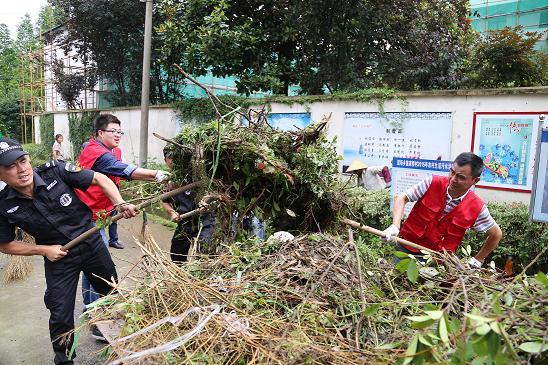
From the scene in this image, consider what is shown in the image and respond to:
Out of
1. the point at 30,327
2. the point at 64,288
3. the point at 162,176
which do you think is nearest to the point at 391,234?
the point at 162,176

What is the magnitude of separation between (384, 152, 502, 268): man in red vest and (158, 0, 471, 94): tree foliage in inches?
204

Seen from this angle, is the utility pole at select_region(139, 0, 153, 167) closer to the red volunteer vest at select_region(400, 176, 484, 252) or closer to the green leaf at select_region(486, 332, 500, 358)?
the red volunteer vest at select_region(400, 176, 484, 252)

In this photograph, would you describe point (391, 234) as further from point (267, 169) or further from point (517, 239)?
point (517, 239)

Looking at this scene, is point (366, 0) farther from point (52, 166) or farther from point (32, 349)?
point (32, 349)

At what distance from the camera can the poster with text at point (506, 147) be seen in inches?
183

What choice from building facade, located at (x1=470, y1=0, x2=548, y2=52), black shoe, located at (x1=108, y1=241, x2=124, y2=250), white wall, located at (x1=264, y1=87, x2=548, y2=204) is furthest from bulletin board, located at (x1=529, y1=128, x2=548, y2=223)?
building facade, located at (x1=470, y1=0, x2=548, y2=52)

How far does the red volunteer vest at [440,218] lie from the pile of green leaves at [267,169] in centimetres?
87

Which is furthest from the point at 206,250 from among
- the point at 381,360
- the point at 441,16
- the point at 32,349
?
the point at 441,16

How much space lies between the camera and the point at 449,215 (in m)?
3.19

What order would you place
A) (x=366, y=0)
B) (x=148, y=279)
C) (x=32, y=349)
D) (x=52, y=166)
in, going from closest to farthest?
(x=148, y=279), (x=52, y=166), (x=32, y=349), (x=366, y=0)

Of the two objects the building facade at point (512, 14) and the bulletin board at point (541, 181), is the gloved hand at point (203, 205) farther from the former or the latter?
the building facade at point (512, 14)

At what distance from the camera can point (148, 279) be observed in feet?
6.82

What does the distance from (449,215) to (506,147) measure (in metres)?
2.24

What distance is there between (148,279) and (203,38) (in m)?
6.97
